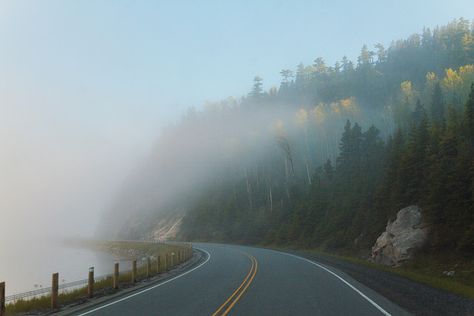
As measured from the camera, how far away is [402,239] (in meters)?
29.0

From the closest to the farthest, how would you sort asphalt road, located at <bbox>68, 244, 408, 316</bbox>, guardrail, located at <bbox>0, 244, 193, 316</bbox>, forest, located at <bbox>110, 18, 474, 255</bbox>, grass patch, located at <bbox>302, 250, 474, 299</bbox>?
asphalt road, located at <bbox>68, 244, 408, 316</bbox> < guardrail, located at <bbox>0, 244, 193, 316</bbox> < grass patch, located at <bbox>302, 250, 474, 299</bbox> < forest, located at <bbox>110, 18, 474, 255</bbox>

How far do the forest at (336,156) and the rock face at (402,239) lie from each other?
106 cm

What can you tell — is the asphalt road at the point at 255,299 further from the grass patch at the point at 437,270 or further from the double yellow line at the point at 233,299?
the grass patch at the point at 437,270

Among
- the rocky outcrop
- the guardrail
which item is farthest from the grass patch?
the rocky outcrop

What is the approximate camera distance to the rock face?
27969 mm

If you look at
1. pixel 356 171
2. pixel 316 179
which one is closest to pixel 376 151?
pixel 356 171

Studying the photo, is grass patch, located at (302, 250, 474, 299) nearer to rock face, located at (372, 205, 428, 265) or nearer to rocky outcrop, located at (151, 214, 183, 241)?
rock face, located at (372, 205, 428, 265)

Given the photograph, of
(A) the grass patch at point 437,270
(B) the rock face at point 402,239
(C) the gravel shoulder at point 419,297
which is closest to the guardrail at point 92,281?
(C) the gravel shoulder at point 419,297

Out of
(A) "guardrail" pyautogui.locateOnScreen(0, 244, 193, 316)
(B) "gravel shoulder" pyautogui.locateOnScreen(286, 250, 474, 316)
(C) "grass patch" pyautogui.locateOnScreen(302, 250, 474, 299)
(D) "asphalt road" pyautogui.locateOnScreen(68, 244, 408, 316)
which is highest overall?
(A) "guardrail" pyautogui.locateOnScreen(0, 244, 193, 316)

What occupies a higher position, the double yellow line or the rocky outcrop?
the rocky outcrop

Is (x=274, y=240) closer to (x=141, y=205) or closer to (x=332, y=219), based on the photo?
(x=332, y=219)

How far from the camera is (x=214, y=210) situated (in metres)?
86.4

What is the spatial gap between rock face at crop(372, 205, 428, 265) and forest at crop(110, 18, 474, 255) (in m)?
1.06

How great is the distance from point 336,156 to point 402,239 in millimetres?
60311
